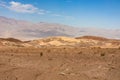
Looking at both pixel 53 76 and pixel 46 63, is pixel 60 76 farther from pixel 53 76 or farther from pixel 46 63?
pixel 46 63

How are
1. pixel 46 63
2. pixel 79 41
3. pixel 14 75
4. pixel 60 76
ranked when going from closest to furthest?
pixel 60 76 → pixel 14 75 → pixel 46 63 → pixel 79 41

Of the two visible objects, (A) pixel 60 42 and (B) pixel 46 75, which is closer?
(B) pixel 46 75

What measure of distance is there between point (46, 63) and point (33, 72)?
4.63 meters

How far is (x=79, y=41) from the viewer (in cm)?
4994

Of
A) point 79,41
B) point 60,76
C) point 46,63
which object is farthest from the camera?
point 79,41

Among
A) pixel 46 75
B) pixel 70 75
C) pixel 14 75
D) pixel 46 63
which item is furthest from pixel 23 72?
pixel 46 63

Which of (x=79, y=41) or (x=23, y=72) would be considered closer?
(x=23, y=72)

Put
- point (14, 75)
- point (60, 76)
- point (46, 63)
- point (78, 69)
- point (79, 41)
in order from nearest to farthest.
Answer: point (60, 76)
point (14, 75)
point (78, 69)
point (46, 63)
point (79, 41)

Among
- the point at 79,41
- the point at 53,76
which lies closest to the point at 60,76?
the point at 53,76

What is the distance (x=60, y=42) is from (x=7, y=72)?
35.9m

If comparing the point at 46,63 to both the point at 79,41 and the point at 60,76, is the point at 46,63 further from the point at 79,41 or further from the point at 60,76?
the point at 79,41

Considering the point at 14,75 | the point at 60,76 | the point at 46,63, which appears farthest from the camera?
the point at 46,63

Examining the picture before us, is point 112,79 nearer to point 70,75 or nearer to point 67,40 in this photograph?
point 70,75

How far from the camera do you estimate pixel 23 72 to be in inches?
563
